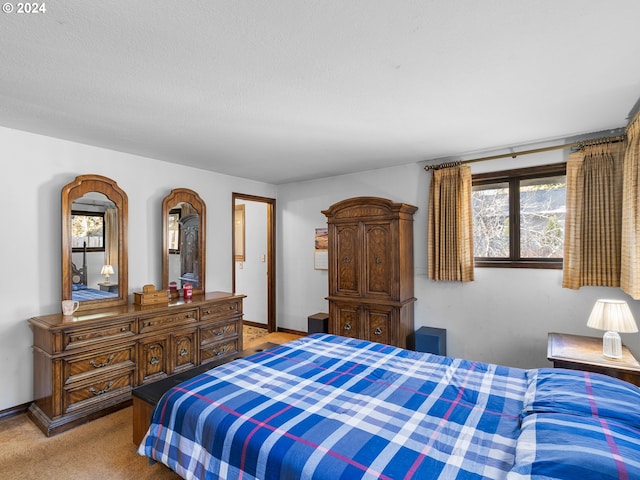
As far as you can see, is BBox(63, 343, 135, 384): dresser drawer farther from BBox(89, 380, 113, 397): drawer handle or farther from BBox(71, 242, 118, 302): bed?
BBox(71, 242, 118, 302): bed

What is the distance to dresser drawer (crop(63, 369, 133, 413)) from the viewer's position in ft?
8.61

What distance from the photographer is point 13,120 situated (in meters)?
2.62

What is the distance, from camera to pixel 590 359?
238 cm

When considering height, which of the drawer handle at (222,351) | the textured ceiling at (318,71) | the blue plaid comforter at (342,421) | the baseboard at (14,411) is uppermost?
the textured ceiling at (318,71)

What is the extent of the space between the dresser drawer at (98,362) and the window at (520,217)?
11.9ft

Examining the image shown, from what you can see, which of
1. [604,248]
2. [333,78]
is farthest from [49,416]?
[604,248]

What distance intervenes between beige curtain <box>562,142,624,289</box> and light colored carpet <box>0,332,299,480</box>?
11.9 feet

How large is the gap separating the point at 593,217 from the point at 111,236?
15.1ft

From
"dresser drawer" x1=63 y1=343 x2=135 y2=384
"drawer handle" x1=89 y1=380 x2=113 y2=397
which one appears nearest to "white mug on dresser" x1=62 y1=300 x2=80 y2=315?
"dresser drawer" x1=63 y1=343 x2=135 y2=384

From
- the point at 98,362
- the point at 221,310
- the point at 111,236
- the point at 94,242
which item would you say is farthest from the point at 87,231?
the point at 221,310

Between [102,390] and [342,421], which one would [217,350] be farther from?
[342,421]

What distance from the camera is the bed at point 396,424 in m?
1.17

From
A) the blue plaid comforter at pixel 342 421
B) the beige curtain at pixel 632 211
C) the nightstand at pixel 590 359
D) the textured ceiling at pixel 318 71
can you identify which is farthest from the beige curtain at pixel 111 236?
the beige curtain at pixel 632 211

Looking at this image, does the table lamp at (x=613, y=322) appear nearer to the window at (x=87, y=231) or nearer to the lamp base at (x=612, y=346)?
the lamp base at (x=612, y=346)
